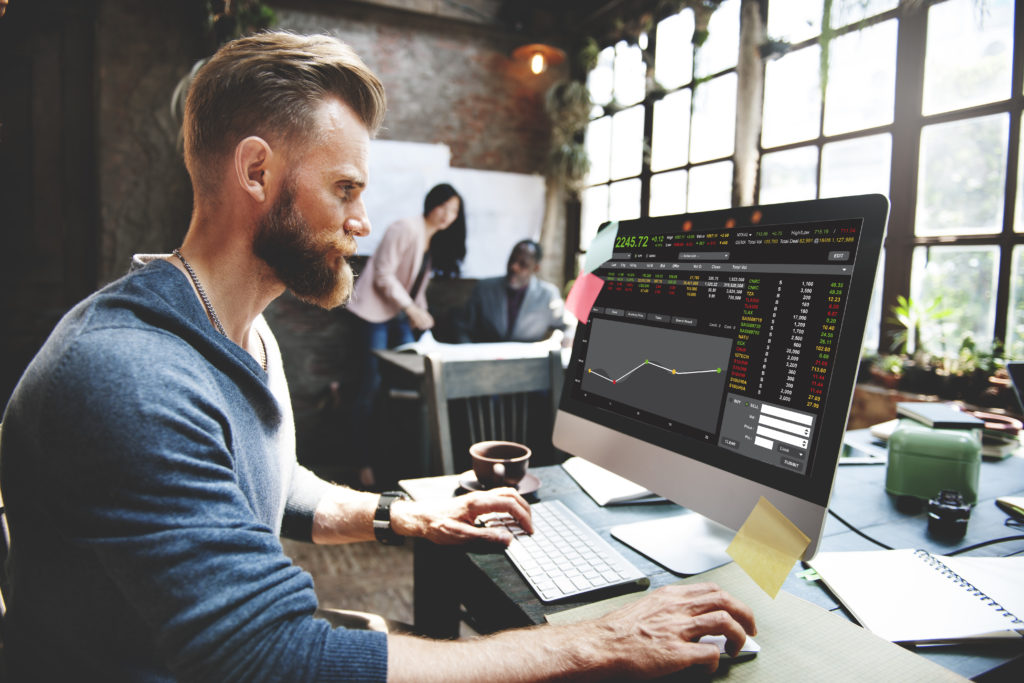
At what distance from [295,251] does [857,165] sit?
2769 millimetres

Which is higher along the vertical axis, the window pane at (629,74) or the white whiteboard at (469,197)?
the window pane at (629,74)

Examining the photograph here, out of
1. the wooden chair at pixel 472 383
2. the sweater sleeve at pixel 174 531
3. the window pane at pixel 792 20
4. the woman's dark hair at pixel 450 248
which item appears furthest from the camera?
the woman's dark hair at pixel 450 248

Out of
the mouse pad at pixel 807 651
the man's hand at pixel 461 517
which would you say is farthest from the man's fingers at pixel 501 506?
the mouse pad at pixel 807 651

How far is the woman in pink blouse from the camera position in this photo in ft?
12.6

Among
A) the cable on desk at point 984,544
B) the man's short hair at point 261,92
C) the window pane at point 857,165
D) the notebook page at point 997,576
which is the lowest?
the cable on desk at point 984,544

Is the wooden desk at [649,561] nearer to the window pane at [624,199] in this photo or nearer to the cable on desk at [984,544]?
the cable on desk at [984,544]

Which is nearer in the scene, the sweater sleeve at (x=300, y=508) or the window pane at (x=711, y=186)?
the sweater sleeve at (x=300, y=508)

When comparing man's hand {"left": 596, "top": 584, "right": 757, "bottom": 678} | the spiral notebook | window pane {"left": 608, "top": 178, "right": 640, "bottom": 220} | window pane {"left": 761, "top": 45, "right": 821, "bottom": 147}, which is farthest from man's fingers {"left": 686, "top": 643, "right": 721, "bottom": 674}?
window pane {"left": 608, "top": 178, "right": 640, "bottom": 220}

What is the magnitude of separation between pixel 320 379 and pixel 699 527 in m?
3.65

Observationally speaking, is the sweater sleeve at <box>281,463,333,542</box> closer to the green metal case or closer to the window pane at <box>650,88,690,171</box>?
the green metal case

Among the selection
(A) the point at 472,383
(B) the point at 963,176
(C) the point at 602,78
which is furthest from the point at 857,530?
(C) the point at 602,78

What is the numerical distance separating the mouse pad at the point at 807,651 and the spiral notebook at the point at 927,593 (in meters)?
0.05

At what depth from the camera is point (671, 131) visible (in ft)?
12.7

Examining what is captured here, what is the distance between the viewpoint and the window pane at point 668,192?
3.79 meters
